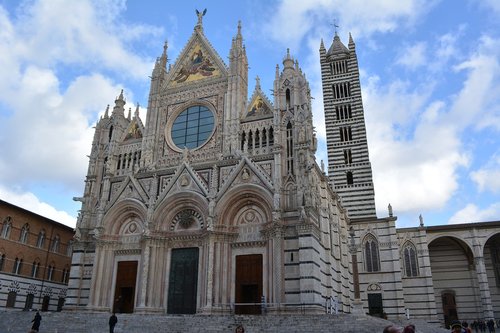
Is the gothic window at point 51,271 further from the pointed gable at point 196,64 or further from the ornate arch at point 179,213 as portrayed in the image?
the pointed gable at point 196,64

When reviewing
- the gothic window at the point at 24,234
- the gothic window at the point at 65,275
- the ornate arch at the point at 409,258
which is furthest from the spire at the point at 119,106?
the ornate arch at the point at 409,258

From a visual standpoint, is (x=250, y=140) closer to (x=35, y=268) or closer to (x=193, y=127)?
(x=193, y=127)

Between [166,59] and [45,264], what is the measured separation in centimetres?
2017

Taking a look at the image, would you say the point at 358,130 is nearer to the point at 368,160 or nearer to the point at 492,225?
the point at 368,160

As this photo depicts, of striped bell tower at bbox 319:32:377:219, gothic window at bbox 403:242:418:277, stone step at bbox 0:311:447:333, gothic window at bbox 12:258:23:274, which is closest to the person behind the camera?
stone step at bbox 0:311:447:333

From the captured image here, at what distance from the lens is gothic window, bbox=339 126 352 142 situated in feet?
148

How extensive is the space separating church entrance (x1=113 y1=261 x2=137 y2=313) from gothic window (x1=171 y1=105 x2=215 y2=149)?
9.27m

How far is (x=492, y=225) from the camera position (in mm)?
36844

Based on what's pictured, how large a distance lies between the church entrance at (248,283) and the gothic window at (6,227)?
61.6 ft

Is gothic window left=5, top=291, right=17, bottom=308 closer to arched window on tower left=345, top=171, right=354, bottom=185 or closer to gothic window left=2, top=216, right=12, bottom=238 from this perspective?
gothic window left=2, top=216, right=12, bottom=238

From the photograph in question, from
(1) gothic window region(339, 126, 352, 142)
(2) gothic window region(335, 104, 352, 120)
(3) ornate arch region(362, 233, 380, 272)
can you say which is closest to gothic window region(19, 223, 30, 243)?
(3) ornate arch region(362, 233, 380, 272)

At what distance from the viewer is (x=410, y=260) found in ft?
122

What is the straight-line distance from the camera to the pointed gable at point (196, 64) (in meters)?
32.0

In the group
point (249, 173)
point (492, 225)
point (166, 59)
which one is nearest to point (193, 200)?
point (249, 173)
